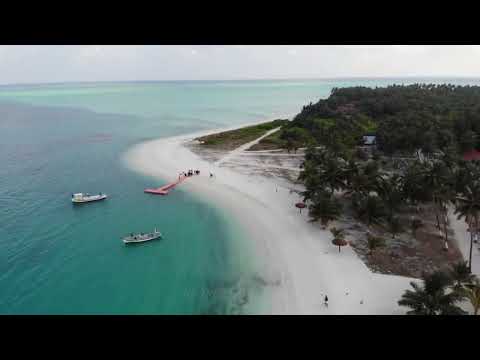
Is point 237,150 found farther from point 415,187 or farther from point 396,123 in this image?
point 415,187

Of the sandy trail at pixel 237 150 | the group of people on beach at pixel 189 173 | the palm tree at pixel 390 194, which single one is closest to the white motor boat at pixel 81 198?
the group of people on beach at pixel 189 173

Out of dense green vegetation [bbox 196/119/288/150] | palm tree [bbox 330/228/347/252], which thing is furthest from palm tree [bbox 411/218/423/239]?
dense green vegetation [bbox 196/119/288/150]

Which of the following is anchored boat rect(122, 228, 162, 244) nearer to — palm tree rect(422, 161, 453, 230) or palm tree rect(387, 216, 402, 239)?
palm tree rect(387, 216, 402, 239)

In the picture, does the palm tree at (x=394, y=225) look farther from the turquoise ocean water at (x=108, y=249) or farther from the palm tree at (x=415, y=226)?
the turquoise ocean water at (x=108, y=249)

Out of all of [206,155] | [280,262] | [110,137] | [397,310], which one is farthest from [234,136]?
[397,310]
